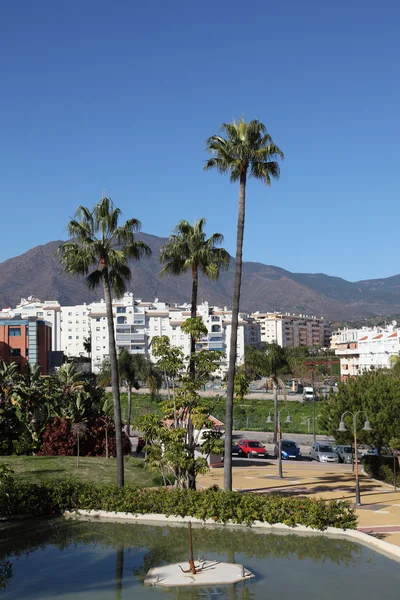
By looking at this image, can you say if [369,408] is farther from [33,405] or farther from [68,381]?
[33,405]

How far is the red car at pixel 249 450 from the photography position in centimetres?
5594

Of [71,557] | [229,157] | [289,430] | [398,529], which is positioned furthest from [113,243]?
[289,430]

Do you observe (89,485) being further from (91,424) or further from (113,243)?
(91,424)

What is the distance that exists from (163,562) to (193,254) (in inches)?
591

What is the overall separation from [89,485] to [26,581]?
10.0 m

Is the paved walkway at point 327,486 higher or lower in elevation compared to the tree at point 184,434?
lower

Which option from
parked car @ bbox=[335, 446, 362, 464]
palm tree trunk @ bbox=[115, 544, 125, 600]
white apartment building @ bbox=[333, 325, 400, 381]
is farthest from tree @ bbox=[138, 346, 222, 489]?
white apartment building @ bbox=[333, 325, 400, 381]

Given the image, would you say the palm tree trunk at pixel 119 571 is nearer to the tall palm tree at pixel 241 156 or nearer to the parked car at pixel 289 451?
the tall palm tree at pixel 241 156

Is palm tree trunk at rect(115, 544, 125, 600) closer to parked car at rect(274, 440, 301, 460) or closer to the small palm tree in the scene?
the small palm tree

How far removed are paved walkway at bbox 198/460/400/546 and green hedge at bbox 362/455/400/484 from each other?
551 mm

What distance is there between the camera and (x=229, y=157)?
97.2ft

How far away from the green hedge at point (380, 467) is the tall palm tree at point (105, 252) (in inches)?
656

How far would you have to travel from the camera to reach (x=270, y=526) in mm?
25562

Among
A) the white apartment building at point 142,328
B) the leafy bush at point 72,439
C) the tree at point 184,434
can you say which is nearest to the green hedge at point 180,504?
the tree at point 184,434
